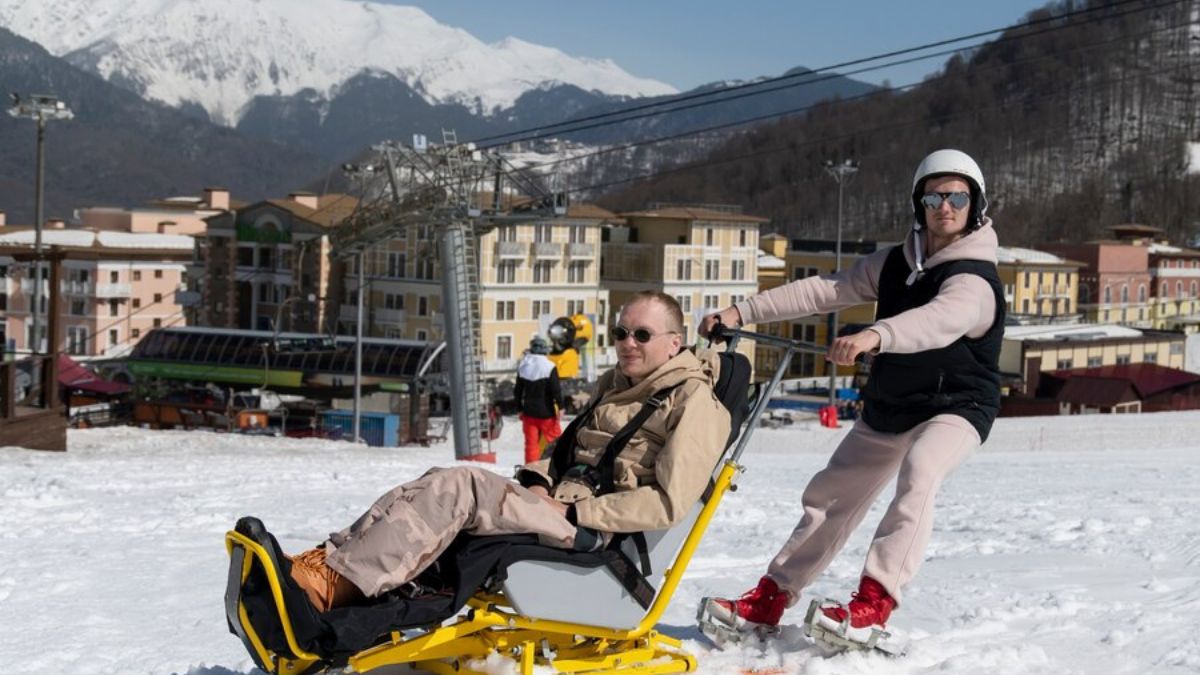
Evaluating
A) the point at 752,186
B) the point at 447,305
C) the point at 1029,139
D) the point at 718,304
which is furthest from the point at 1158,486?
the point at 1029,139

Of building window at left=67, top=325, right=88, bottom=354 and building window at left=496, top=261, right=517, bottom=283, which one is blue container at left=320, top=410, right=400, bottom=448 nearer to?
building window at left=496, top=261, right=517, bottom=283

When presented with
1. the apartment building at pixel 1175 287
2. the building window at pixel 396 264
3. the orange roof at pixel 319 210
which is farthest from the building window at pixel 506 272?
the apartment building at pixel 1175 287

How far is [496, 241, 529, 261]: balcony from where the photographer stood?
213 feet

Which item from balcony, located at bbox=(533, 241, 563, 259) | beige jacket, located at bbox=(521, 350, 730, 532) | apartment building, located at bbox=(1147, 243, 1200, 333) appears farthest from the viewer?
apartment building, located at bbox=(1147, 243, 1200, 333)

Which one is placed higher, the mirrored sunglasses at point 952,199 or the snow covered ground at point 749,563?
the mirrored sunglasses at point 952,199

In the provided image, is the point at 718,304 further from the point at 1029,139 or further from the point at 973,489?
the point at 1029,139

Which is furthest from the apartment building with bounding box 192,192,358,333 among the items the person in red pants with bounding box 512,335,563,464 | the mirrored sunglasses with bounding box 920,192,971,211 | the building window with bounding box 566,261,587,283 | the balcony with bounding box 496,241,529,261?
the mirrored sunglasses with bounding box 920,192,971,211

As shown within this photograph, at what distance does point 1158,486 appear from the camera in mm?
12453

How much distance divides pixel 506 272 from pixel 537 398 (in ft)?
167

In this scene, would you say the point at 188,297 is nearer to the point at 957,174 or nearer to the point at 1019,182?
the point at 957,174

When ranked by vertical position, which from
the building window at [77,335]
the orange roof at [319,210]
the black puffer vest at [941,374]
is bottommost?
the building window at [77,335]

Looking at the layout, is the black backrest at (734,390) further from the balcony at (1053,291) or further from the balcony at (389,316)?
the balcony at (1053,291)

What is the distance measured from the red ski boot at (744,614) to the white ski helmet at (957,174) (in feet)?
Result: 5.48

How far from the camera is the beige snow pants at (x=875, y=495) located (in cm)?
550
